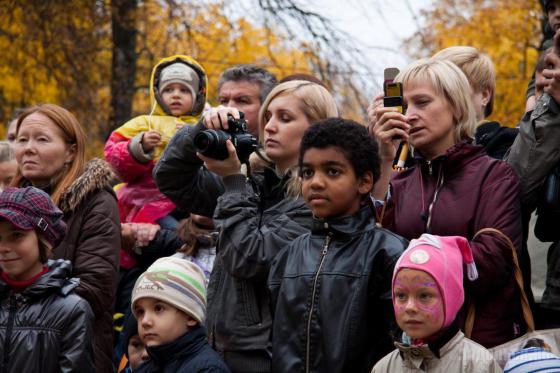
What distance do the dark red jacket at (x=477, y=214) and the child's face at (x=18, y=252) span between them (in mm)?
1797

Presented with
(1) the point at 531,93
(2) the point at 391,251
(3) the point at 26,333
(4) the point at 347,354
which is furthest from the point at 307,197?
(1) the point at 531,93

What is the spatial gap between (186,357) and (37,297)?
0.84 metres

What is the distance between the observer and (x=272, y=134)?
480 centimetres

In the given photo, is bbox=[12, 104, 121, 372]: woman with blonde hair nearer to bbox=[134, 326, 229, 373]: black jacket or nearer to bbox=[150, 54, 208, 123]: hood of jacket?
bbox=[134, 326, 229, 373]: black jacket

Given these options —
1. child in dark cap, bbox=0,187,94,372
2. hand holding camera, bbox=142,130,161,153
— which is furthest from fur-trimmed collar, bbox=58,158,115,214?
hand holding camera, bbox=142,130,161,153

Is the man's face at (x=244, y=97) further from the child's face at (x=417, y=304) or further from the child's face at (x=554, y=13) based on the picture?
the child's face at (x=417, y=304)

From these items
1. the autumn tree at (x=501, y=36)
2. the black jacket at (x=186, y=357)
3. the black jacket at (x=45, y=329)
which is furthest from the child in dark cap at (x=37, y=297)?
the autumn tree at (x=501, y=36)

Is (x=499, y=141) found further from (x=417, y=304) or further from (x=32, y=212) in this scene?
(x=32, y=212)

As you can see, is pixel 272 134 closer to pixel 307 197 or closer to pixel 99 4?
pixel 307 197

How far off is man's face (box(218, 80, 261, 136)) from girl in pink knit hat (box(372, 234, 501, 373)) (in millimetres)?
2136

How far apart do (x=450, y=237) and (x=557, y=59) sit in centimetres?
98

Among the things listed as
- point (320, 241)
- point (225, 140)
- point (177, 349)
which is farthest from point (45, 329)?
point (320, 241)

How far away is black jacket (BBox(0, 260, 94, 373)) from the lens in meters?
Result: 4.51

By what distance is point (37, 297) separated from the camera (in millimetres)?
4664
